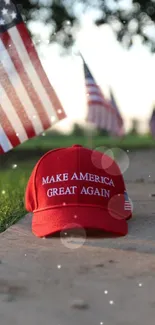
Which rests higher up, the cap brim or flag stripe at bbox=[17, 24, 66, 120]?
flag stripe at bbox=[17, 24, 66, 120]

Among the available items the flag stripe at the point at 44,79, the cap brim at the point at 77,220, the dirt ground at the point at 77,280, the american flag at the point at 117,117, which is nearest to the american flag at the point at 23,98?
the flag stripe at the point at 44,79

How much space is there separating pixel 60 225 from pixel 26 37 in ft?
7.47

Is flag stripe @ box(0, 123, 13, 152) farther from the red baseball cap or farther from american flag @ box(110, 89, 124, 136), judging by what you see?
american flag @ box(110, 89, 124, 136)

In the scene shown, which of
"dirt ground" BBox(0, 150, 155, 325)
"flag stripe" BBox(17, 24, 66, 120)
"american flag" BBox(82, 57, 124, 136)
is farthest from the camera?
"american flag" BBox(82, 57, 124, 136)

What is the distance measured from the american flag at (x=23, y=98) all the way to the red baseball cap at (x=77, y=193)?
109cm

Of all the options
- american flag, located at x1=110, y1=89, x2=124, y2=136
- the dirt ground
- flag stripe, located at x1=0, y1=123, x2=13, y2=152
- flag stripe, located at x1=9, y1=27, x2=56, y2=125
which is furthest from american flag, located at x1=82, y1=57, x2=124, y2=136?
the dirt ground

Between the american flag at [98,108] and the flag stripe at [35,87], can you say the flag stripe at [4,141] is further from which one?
the american flag at [98,108]

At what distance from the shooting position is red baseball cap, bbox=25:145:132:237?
13.4 feet

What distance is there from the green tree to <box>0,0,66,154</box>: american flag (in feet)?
32.2

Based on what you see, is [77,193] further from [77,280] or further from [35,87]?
[35,87]

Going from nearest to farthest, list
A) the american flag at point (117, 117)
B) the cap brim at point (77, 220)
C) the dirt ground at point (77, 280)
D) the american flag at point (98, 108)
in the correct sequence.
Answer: the dirt ground at point (77, 280)
the cap brim at point (77, 220)
the american flag at point (98, 108)
the american flag at point (117, 117)

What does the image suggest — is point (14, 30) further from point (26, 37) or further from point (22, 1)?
point (22, 1)

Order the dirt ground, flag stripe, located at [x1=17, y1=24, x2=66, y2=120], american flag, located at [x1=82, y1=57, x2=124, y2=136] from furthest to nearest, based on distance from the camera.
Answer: american flag, located at [x1=82, y1=57, x2=124, y2=136]
flag stripe, located at [x1=17, y1=24, x2=66, y2=120]
the dirt ground

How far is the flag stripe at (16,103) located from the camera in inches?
223
